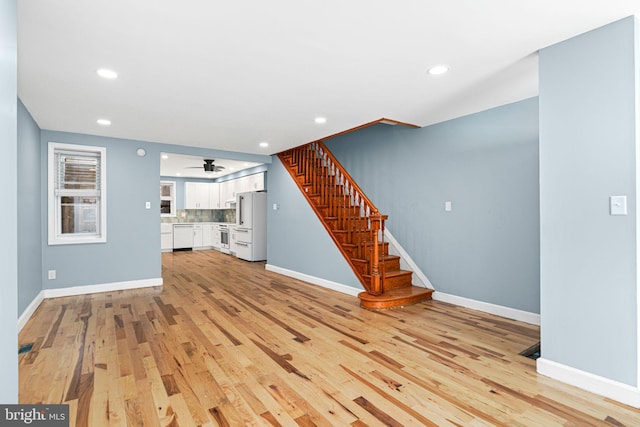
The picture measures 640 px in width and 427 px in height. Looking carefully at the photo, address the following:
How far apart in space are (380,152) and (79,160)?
4641 millimetres

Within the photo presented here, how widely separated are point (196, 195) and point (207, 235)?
1329 millimetres

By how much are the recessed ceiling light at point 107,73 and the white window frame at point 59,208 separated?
8.53 ft

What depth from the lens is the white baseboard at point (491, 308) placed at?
3459 mm

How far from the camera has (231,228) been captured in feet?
28.7

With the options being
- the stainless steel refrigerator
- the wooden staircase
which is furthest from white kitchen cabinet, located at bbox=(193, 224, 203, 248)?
the wooden staircase

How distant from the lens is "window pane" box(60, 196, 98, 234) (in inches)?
188

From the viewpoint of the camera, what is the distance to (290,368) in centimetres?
247

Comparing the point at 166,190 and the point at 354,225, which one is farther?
the point at 166,190

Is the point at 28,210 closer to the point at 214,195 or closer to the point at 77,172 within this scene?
the point at 77,172

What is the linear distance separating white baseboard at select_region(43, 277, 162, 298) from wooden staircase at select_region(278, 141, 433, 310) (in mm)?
2910

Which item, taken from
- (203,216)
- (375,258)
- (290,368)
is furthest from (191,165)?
(290,368)

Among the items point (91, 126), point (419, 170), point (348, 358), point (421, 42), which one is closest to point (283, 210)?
point (419, 170)

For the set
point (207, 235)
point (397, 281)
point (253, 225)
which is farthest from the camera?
point (207, 235)

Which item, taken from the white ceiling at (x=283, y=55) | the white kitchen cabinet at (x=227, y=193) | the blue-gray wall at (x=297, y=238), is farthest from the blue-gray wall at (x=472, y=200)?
the white kitchen cabinet at (x=227, y=193)
